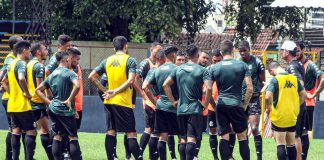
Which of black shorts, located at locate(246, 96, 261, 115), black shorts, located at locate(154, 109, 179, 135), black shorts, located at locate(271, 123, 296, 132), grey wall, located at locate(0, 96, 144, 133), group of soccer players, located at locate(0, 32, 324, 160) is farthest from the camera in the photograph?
grey wall, located at locate(0, 96, 144, 133)

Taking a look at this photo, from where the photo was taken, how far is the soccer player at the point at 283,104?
53.7 ft

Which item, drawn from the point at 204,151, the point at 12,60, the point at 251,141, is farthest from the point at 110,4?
the point at 12,60

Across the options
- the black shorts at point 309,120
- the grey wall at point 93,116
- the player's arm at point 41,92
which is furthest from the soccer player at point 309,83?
the grey wall at point 93,116

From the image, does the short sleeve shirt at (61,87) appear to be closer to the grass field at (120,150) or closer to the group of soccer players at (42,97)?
the group of soccer players at (42,97)

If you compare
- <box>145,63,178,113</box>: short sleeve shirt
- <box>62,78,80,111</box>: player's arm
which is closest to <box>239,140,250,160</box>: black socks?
<box>145,63,178,113</box>: short sleeve shirt

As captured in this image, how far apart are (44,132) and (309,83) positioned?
5.10 meters

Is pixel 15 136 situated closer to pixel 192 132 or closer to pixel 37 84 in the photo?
pixel 37 84

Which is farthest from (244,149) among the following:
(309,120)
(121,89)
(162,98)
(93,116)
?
(93,116)

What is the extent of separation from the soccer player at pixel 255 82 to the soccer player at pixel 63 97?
3.84 m

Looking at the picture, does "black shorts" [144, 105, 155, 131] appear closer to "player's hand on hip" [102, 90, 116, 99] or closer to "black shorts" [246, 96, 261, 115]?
"black shorts" [246, 96, 261, 115]

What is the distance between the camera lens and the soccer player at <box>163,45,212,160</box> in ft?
54.0

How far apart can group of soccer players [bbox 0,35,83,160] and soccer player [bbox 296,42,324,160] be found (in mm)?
4205

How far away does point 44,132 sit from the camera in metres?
Answer: 18.0

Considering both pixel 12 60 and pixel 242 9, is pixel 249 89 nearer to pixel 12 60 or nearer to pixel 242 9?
pixel 12 60
